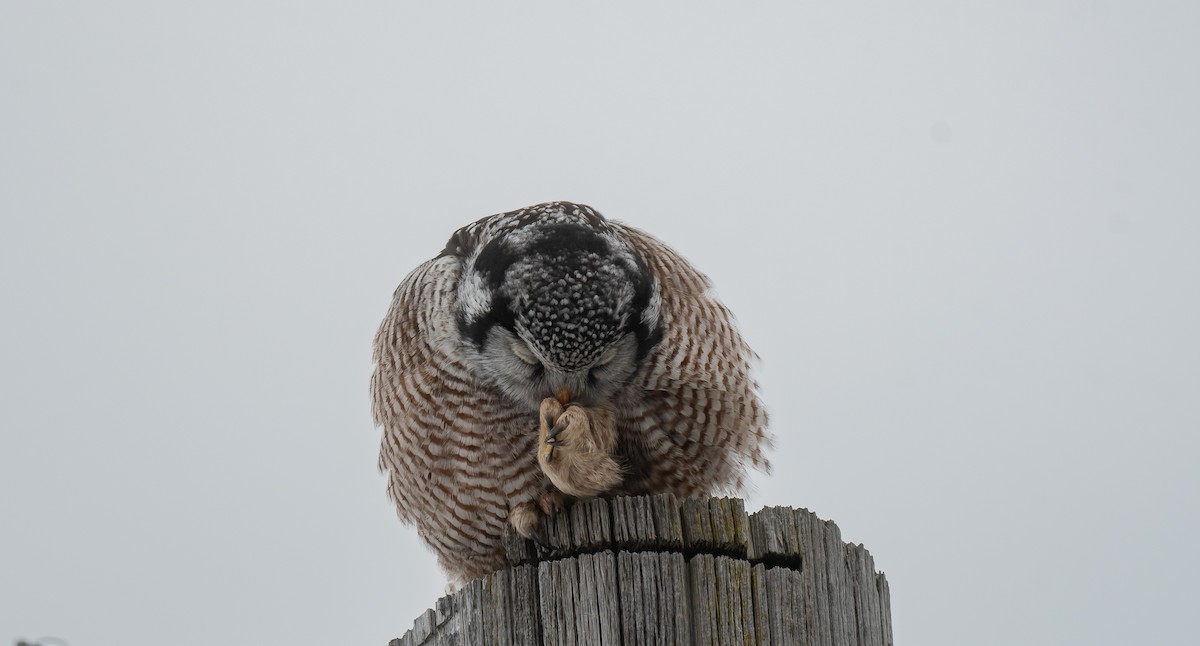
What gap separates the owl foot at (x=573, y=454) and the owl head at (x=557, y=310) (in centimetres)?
25

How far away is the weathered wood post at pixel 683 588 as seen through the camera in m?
3.85

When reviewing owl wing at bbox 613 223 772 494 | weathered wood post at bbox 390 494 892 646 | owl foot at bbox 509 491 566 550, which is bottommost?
weathered wood post at bbox 390 494 892 646

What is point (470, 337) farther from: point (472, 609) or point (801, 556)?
point (801, 556)

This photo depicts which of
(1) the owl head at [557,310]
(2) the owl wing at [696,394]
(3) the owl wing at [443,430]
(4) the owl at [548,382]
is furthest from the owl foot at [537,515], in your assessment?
(2) the owl wing at [696,394]

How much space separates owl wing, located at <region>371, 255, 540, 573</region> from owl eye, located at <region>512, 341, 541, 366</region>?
318 mm

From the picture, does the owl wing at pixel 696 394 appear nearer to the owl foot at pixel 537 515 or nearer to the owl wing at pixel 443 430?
the owl wing at pixel 443 430

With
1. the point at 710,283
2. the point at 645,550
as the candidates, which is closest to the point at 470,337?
the point at 710,283

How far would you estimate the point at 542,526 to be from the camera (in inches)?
192

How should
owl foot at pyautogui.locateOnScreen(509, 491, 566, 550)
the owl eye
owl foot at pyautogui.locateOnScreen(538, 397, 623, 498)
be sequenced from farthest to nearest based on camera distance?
the owl eye, owl foot at pyautogui.locateOnScreen(538, 397, 623, 498), owl foot at pyautogui.locateOnScreen(509, 491, 566, 550)

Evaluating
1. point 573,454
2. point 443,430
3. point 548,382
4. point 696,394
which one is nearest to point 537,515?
point 573,454

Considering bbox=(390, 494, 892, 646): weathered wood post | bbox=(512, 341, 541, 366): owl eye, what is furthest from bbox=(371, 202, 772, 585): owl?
bbox=(390, 494, 892, 646): weathered wood post

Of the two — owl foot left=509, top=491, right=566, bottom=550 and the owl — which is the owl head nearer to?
the owl

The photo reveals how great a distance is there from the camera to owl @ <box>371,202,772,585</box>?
550 cm

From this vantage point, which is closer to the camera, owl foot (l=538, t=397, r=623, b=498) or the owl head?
owl foot (l=538, t=397, r=623, b=498)
